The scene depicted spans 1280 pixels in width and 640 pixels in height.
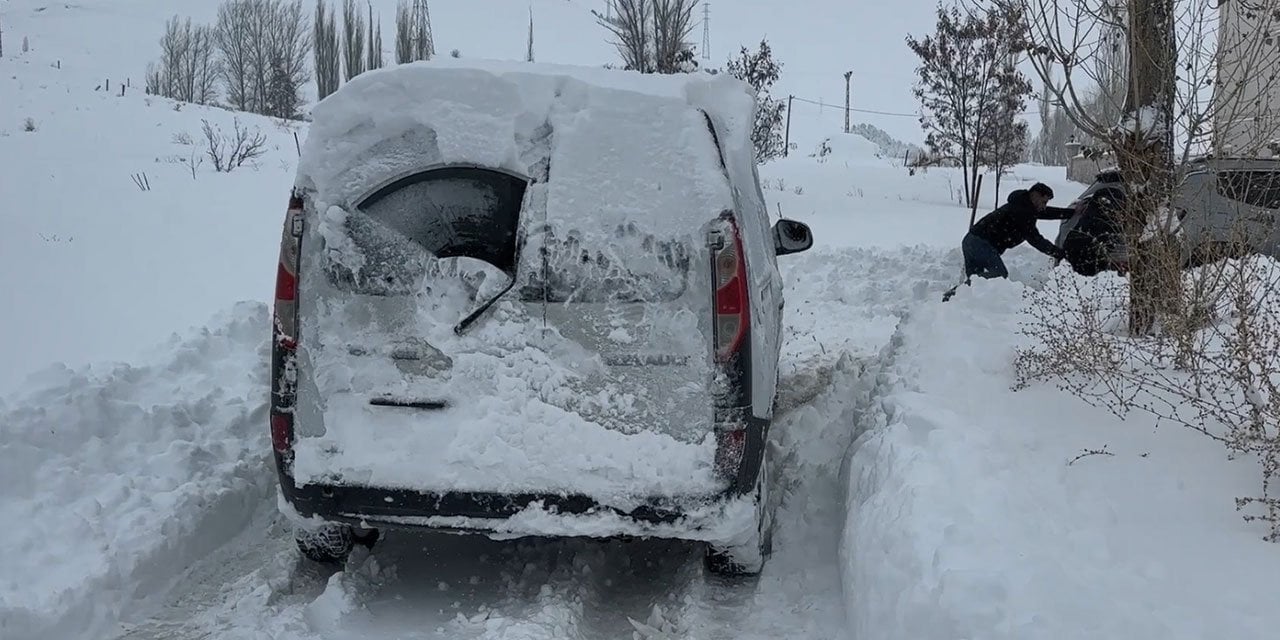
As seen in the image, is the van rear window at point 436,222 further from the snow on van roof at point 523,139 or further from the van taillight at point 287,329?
the van taillight at point 287,329

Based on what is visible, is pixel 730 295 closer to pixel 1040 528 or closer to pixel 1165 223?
pixel 1040 528

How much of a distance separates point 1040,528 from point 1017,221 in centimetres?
597

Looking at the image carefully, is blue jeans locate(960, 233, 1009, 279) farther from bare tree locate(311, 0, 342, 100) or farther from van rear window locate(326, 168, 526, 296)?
bare tree locate(311, 0, 342, 100)

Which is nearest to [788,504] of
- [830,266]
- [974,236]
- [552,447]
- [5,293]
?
[552,447]

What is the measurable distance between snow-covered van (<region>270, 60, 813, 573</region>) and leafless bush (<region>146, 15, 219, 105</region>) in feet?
156

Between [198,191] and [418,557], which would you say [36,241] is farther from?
[418,557]

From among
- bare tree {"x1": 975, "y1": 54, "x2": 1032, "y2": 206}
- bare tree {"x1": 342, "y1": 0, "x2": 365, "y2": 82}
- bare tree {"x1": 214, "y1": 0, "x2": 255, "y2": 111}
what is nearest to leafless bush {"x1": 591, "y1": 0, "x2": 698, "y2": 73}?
bare tree {"x1": 975, "y1": 54, "x2": 1032, "y2": 206}

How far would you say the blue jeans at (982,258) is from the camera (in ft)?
28.9

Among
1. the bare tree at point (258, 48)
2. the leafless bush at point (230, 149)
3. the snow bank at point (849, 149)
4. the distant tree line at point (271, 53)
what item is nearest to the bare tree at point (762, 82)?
the leafless bush at point (230, 149)

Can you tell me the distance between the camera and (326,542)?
13.4 feet

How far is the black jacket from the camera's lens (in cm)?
866

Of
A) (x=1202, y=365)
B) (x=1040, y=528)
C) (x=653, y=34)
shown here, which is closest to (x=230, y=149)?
(x=653, y=34)

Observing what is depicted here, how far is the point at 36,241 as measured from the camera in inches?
365

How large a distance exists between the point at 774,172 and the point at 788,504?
821 inches
